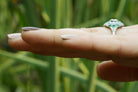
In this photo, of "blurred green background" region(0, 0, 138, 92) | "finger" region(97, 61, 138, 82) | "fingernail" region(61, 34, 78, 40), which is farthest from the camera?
"blurred green background" region(0, 0, 138, 92)

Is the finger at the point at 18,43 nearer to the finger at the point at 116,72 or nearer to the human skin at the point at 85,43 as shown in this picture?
the human skin at the point at 85,43

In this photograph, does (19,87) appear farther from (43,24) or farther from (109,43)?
(109,43)

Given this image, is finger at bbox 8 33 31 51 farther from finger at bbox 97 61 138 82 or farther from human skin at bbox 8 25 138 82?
finger at bbox 97 61 138 82

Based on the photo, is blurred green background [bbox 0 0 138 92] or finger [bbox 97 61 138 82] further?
blurred green background [bbox 0 0 138 92]

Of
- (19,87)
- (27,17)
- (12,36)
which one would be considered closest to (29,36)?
(12,36)

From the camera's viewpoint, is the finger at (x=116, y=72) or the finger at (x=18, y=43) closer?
the finger at (x=18, y=43)

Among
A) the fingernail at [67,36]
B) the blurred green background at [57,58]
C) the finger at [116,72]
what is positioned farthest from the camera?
the blurred green background at [57,58]

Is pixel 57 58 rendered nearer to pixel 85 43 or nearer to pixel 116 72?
pixel 116 72

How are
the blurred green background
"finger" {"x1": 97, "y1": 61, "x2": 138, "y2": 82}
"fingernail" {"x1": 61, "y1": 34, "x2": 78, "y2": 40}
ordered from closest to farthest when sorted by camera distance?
1. "fingernail" {"x1": 61, "y1": 34, "x2": 78, "y2": 40}
2. "finger" {"x1": 97, "y1": 61, "x2": 138, "y2": 82}
3. the blurred green background

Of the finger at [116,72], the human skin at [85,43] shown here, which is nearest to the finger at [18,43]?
the human skin at [85,43]

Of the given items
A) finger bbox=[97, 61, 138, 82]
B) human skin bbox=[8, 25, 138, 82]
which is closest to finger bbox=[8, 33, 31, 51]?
human skin bbox=[8, 25, 138, 82]
